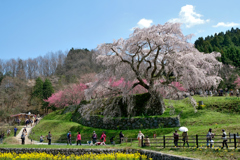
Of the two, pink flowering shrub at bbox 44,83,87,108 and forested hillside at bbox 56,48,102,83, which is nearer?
pink flowering shrub at bbox 44,83,87,108

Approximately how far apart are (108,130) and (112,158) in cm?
978

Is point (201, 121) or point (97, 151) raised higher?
point (201, 121)

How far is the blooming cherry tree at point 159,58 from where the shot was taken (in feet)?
65.9

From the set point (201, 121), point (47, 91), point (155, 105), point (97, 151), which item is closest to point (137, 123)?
point (155, 105)

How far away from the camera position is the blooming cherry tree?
65.9ft

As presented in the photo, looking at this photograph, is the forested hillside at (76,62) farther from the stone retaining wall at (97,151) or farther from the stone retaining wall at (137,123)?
the stone retaining wall at (97,151)

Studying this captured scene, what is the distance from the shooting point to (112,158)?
1214 cm

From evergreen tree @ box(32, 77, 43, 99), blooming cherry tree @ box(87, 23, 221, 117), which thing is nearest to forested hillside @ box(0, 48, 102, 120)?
evergreen tree @ box(32, 77, 43, 99)

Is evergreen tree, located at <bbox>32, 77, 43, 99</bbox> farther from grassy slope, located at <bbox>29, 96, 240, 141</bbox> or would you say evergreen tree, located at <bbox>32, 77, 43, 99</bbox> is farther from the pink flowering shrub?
grassy slope, located at <bbox>29, 96, 240, 141</bbox>

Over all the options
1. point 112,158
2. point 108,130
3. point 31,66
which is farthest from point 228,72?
point 31,66

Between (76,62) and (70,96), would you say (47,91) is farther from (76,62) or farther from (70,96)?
(76,62)

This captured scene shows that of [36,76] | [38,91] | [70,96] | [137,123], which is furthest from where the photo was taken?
[36,76]

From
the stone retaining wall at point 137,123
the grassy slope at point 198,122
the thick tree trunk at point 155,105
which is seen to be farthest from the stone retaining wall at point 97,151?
the thick tree trunk at point 155,105

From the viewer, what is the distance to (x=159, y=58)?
22.9 m
